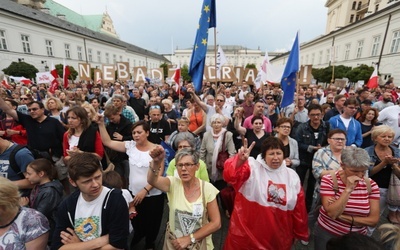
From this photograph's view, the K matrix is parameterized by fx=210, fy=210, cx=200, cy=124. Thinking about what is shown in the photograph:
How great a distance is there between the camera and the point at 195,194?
1.96m

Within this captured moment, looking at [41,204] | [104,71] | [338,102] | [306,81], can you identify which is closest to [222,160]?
[41,204]

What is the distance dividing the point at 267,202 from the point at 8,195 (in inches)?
83.2

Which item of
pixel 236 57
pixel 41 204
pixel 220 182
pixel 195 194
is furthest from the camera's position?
pixel 236 57

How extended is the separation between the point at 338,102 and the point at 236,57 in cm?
9662

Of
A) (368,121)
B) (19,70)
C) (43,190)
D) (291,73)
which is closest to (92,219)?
(43,190)

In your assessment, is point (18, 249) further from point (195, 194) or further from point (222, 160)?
point (222, 160)

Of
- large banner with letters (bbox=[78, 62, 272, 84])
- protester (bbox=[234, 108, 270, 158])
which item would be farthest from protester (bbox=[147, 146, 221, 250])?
large banner with letters (bbox=[78, 62, 272, 84])

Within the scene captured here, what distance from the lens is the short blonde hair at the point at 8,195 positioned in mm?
1456

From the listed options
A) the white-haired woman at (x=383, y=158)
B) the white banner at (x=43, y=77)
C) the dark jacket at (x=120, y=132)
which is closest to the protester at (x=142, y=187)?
the dark jacket at (x=120, y=132)

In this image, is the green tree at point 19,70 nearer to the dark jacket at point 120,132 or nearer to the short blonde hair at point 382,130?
the dark jacket at point 120,132

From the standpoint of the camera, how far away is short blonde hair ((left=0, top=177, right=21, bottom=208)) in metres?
1.46

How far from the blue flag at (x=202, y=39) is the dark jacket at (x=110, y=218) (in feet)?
10.3

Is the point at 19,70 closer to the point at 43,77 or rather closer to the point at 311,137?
the point at 43,77

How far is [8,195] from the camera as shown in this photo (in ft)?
4.87
